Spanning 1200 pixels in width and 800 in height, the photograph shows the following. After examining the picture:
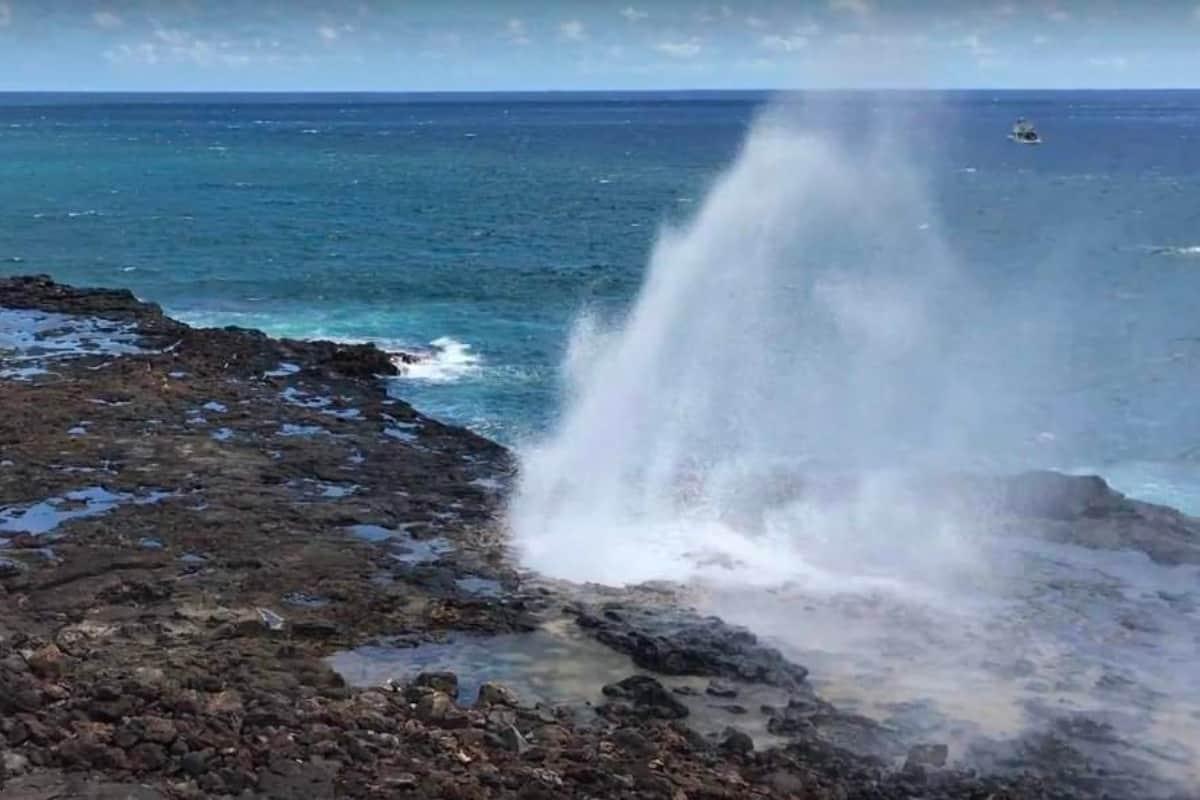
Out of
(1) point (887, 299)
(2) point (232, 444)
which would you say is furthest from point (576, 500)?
(1) point (887, 299)

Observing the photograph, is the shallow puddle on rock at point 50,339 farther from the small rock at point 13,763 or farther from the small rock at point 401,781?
the small rock at point 401,781

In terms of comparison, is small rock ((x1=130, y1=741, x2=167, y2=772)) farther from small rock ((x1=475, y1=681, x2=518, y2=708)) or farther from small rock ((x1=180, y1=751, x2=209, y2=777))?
small rock ((x1=475, y1=681, x2=518, y2=708))

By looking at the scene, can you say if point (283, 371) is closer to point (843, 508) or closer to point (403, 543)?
point (403, 543)

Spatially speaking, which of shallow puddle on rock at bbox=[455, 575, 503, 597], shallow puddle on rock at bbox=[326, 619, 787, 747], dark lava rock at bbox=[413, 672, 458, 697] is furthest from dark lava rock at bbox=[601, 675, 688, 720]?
shallow puddle on rock at bbox=[455, 575, 503, 597]

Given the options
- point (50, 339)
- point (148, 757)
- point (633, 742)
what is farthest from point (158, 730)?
point (50, 339)

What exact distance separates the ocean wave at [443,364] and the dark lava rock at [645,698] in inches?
1013

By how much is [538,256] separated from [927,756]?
59.8 m

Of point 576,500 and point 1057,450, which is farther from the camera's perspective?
point 1057,450

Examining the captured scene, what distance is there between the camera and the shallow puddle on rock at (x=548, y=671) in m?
21.6

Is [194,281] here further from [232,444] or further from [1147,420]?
[1147,420]

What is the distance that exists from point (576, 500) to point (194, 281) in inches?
1644

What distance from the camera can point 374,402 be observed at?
41.3 meters

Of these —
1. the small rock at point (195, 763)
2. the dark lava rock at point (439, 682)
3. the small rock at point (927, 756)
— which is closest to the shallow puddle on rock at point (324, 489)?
the dark lava rock at point (439, 682)

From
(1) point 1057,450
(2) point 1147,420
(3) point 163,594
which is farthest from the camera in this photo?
(2) point 1147,420
